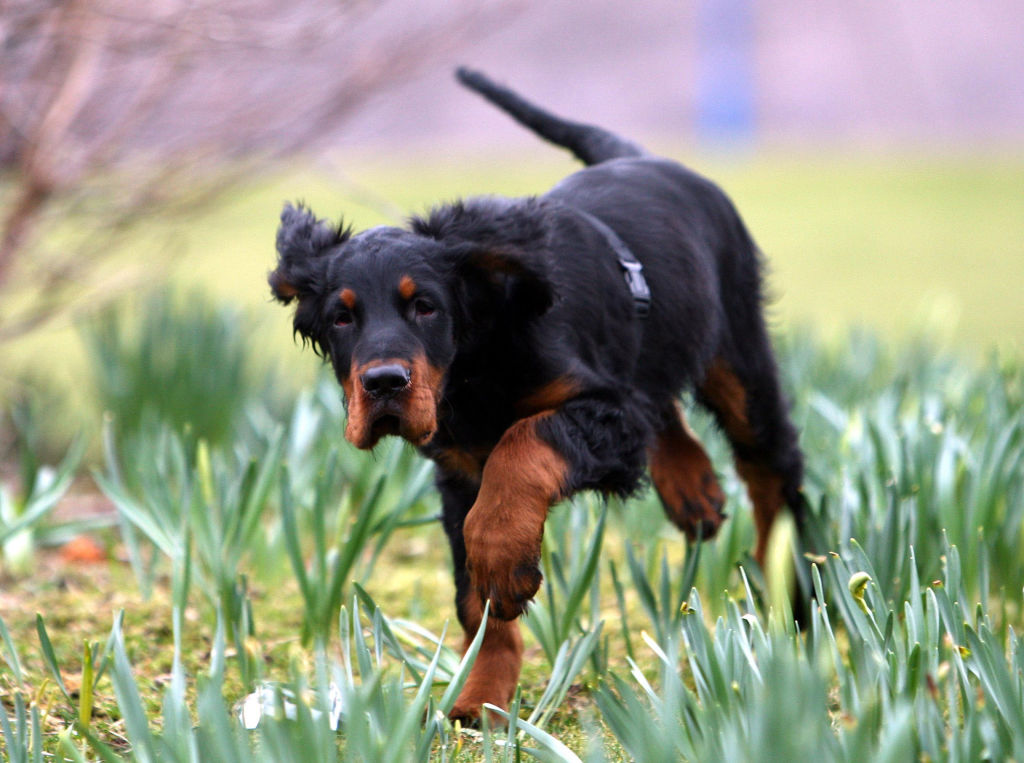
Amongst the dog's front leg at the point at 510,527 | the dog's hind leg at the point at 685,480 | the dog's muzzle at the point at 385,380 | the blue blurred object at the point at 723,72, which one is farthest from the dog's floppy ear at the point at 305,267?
the blue blurred object at the point at 723,72

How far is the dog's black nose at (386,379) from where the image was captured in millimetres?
1925

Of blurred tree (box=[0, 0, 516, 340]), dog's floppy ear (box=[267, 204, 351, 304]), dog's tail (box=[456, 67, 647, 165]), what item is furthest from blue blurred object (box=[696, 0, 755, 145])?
dog's floppy ear (box=[267, 204, 351, 304])

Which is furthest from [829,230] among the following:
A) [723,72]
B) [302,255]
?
[302,255]

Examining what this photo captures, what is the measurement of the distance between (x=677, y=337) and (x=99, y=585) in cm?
181

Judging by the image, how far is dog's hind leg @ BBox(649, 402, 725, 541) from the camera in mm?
2863

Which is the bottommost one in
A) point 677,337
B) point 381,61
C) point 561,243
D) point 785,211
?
point 785,211

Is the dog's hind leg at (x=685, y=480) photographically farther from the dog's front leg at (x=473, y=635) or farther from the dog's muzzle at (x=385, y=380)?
the dog's muzzle at (x=385, y=380)

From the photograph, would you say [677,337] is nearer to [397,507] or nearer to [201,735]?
[397,507]

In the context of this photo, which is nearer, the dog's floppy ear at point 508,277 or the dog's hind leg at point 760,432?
the dog's floppy ear at point 508,277

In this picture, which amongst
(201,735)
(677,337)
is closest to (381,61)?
(677,337)

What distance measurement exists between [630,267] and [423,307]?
21.1 inches

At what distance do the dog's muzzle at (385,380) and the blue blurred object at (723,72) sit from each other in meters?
16.4

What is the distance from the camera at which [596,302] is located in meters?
2.43

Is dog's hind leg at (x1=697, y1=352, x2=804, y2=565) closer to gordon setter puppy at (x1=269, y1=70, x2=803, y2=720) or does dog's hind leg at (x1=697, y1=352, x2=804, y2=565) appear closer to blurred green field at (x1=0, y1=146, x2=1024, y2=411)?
gordon setter puppy at (x1=269, y1=70, x2=803, y2=720)
